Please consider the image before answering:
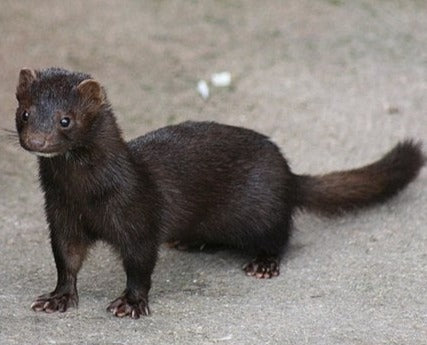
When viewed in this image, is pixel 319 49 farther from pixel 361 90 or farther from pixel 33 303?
pixel 33 303

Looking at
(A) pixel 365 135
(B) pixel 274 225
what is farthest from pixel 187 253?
(A) pixel 365 135

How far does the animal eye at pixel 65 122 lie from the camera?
4895 millimetres

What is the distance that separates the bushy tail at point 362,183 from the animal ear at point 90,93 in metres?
1.62

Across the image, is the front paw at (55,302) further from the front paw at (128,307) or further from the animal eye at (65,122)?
the animal eye at (65,122)

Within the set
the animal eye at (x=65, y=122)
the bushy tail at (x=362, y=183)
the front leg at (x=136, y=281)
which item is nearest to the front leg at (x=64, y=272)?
the front leg at (x=136, y=281)

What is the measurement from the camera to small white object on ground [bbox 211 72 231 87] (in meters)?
8.41

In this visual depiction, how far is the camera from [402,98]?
815 cm

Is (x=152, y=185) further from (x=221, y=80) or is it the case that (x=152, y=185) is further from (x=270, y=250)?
(x=221, y=80)

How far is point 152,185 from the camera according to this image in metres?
5.47

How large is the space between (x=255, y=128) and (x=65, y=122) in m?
3.05

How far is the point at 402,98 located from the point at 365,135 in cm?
60

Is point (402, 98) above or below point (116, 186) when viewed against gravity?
below

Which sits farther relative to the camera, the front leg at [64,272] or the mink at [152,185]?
the front leg at [64,272]

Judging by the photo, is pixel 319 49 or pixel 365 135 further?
pixel 319 49
